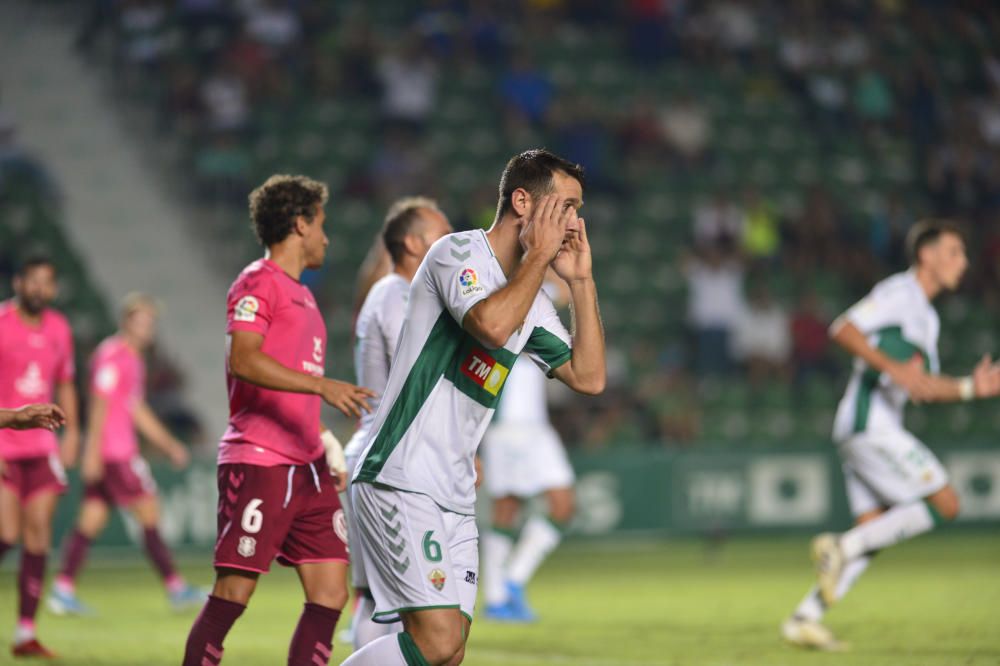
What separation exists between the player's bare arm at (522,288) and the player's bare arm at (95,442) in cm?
794

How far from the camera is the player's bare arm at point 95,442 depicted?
1240cm

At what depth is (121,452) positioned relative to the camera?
1276 centimetres

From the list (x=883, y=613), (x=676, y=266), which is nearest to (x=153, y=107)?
(x=676, y=266)

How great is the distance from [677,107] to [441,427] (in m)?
17.7

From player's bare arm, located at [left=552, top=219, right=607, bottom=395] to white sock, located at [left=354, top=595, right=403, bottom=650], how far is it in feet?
6.03

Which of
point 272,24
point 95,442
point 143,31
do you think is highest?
point 272,24

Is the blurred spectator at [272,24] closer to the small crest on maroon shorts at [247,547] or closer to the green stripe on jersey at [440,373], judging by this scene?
the small crest on maroon shorts at [247,547]

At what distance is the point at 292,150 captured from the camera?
67.9 feet

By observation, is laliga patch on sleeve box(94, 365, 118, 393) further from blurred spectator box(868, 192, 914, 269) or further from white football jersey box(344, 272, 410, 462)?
blurred spectator box(868, 192, 914, 269)

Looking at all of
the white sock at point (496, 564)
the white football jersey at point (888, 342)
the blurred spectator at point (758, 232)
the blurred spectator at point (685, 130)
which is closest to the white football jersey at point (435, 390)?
the white football jersey at point (888, 342)

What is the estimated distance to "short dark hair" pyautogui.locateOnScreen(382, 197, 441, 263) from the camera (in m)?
7.63

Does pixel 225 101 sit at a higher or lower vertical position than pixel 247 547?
higher

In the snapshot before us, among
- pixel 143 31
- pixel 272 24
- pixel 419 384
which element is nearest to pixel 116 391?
pixel 419 384

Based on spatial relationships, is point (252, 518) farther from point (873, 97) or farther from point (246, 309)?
point (873, 97)
